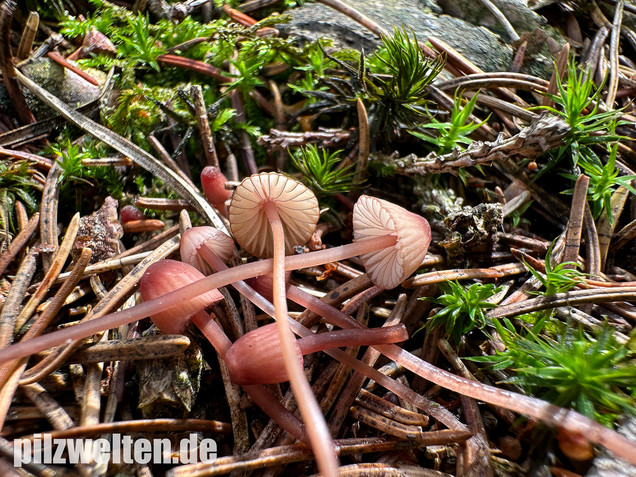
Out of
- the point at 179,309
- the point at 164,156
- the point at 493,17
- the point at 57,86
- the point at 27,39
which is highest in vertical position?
the point at 493,17

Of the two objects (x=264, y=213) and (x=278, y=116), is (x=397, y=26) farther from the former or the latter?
(x=264, y=213)

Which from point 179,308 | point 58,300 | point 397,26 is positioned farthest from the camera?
point 397,26

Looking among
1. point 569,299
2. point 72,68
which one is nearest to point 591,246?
point 569,299

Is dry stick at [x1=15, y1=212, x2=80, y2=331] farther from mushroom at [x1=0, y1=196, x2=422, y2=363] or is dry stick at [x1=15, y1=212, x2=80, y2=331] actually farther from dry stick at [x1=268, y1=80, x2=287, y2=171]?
dry stick at [x1=268, y1=80, x2=287, y2=171]

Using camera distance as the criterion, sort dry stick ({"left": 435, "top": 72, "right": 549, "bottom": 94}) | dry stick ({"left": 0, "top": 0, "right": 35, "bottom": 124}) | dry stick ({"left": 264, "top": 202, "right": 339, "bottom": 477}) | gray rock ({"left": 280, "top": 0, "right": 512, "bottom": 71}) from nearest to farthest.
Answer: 1. dry stick ({"left": 264, "top": 202, "right": 339, "bottom": 477})
2. dry stick ({"left": 0, "top": 0, "right": 35, "bottom": 124})
3. dry stick ({"left": 435, "top": 72, "right": 549, "bottom": 94})
4. gray rock ({"left": 280, "top": 0, "right": 512, "bottom": 71})

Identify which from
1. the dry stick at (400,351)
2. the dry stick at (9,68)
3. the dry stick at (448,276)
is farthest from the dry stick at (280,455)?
the dry stick at (9,68)

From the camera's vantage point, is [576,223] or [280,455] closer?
[280,455]

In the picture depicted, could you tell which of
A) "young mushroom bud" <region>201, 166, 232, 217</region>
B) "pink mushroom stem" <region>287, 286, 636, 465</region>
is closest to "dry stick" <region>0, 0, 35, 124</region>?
"young mushroom bud" <region>201, 166, 232, 217</region>
